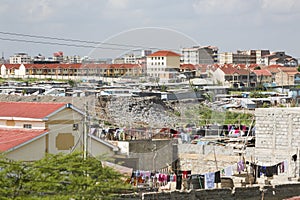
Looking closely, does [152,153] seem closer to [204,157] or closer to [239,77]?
[204,157]

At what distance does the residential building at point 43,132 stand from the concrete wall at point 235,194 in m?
3.29

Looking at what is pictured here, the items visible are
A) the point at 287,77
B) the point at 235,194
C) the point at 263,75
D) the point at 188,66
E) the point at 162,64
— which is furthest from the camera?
the point at 287,77

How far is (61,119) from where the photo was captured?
1664 centimetres

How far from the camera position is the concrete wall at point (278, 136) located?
17.5 metres

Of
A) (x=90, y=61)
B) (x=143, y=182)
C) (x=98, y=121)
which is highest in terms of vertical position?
(x=90, y=61)

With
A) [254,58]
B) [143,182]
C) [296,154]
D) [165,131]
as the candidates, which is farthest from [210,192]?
[254,58]

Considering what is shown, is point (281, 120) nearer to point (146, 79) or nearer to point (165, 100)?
point (146, 79)

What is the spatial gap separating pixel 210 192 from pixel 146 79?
39.1 feet

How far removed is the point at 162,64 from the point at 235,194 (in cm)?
850

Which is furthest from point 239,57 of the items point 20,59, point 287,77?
point 20,59

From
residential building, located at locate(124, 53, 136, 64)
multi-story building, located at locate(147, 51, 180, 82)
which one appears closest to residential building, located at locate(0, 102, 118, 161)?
residential building, located at locate(124, 53, 136, 64)

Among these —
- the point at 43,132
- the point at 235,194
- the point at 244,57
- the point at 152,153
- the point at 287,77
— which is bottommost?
the point at 235,194

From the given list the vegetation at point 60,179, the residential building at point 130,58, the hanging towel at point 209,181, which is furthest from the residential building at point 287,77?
the vegetation at point 60,179

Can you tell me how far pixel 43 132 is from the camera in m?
16.0
